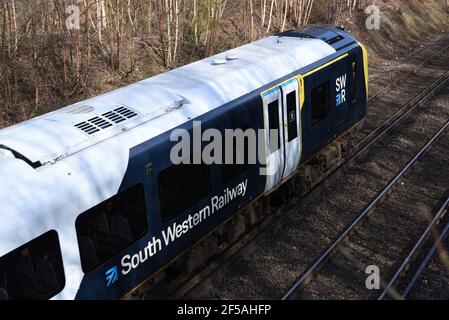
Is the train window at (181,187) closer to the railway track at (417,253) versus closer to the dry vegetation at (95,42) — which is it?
the railway track at (417,253)

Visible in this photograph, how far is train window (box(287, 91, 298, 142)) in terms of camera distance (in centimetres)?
929

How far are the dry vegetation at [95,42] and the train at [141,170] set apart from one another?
5571 millimetres

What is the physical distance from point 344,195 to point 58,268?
21.9 feet

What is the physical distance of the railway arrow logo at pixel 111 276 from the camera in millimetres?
6227

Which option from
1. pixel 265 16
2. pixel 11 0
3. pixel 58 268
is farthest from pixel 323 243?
pixel 265 16

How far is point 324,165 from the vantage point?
11344 mm

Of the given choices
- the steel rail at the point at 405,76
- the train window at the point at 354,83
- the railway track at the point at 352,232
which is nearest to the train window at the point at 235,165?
the railway track at the point at 352,232

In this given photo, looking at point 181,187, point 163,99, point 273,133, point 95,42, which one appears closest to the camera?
point 181,187

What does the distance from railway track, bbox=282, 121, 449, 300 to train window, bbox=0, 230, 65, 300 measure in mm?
3523

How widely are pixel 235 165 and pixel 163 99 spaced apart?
1546 millimetres

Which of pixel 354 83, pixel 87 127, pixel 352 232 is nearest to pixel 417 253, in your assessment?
pixel 352 232

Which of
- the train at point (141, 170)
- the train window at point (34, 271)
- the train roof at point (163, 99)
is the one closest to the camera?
the train window at point (34, 271)

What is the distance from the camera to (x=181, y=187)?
7238 mm

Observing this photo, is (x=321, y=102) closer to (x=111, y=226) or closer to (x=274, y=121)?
(x=274, y=121)
